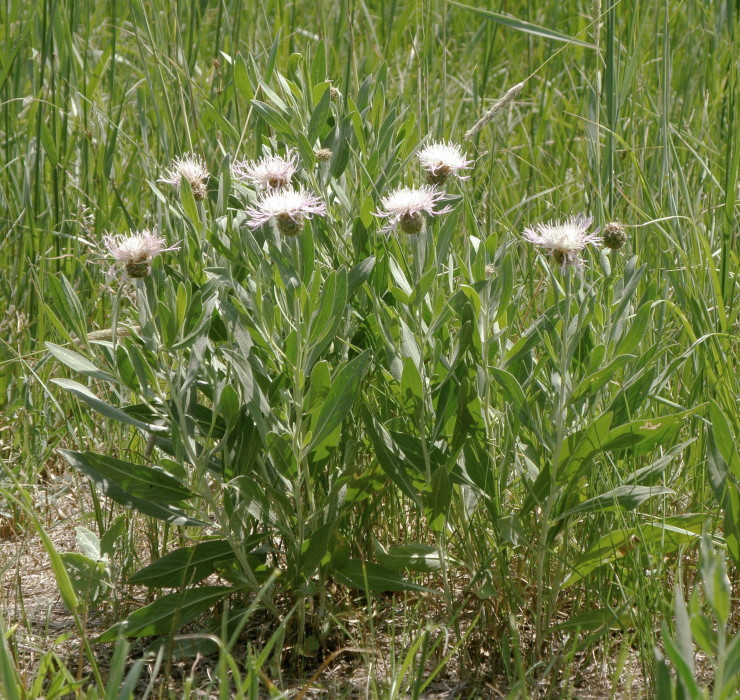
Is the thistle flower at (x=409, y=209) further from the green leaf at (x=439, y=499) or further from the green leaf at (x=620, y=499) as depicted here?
the green leaf at (x=620, y=499)

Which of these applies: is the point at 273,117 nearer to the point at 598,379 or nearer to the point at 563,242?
the point at 563,242

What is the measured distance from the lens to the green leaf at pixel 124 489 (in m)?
1.66

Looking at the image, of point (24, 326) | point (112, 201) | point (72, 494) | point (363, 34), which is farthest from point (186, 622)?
point (363, 34)

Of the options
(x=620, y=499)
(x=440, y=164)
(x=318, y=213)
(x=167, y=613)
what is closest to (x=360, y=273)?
(x=318, y=213)

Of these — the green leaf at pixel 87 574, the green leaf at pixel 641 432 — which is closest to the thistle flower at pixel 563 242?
the green leaf at pixel 641 432

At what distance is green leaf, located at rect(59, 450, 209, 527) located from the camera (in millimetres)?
1659

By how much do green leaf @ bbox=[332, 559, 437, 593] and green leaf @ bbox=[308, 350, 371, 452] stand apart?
243 millimetres

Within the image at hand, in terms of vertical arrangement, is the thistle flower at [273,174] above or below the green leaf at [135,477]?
above

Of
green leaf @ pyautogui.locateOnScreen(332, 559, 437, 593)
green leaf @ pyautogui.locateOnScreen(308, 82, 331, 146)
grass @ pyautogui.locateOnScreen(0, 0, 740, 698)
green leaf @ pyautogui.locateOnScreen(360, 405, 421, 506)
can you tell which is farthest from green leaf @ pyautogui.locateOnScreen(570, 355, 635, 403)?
green leaf @ pyautogui.locateOnScreen(308, 82, 331, 146)

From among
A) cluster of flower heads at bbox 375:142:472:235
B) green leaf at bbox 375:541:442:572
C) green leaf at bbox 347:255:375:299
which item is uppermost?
cluster of flower heads at bbox 375:142:472:235

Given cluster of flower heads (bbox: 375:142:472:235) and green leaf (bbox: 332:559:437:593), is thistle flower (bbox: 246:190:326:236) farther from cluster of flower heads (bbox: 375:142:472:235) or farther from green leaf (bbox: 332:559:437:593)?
green leaf (bbox: 332:559:437:593)

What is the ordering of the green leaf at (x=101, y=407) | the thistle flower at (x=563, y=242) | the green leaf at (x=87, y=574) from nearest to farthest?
the thistle flower at (x=563, y=242), the green leaf at (x=101, y=407), the green leaf at (x=87, y=574)

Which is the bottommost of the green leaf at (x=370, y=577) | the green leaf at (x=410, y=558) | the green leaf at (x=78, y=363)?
the green leaf at (x=370, y=577)

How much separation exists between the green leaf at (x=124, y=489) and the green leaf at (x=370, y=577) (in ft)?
0.85
